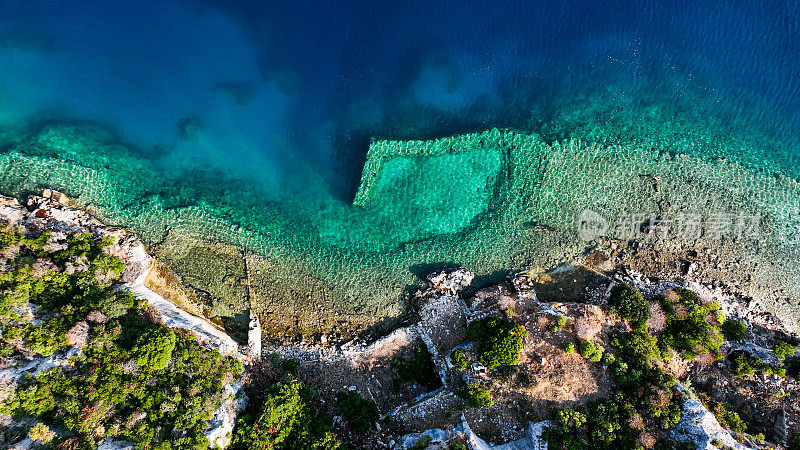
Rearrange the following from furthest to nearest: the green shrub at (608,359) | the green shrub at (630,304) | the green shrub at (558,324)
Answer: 1. the green shrub at (630,304)
2. the green shrub at (558,324)
3. the green shrub at (608,359)

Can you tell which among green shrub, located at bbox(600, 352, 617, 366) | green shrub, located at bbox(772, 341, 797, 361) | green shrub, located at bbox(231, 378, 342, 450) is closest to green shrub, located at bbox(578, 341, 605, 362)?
green shrub, located at bbox(600, 352, 617, 366)

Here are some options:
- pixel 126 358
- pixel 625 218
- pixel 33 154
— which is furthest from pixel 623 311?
pixel 33 154

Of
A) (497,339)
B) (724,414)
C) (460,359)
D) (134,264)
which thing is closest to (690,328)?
(724,414)

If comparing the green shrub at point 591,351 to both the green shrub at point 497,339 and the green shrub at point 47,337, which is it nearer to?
the green shrub at point 497,339

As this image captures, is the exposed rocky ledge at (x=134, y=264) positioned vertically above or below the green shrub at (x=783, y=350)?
above

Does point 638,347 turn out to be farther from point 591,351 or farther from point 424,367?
point 424,367

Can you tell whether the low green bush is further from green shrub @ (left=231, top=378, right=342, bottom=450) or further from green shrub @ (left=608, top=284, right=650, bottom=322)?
green shrub @ (left=231, top=378, right=342, bottom=450)

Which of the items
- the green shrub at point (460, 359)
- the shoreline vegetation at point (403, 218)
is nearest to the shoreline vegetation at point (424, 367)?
the green shrub at point (460, 359)

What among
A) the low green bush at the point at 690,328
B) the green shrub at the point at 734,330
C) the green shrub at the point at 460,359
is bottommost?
the green shrub at the point at 734,330
